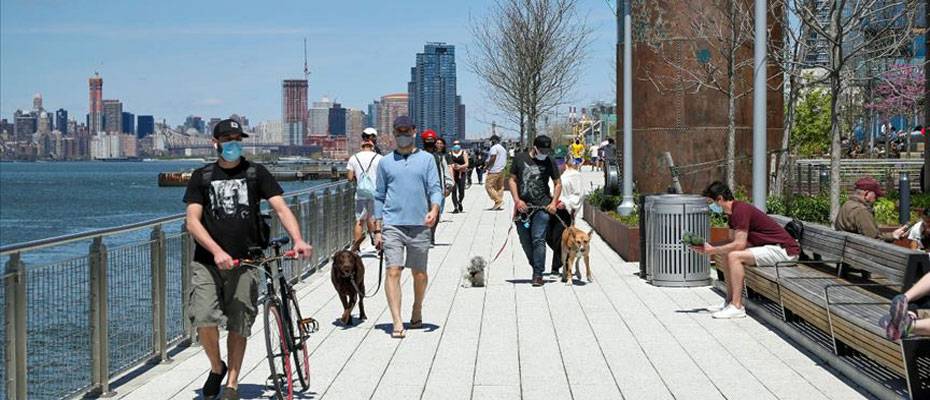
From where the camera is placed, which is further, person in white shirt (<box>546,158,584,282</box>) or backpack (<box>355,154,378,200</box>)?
backpack (<box>355,154,378,200</box>)

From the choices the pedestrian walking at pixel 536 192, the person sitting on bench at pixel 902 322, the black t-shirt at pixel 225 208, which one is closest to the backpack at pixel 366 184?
the pedestrian walking at pixel 536 192

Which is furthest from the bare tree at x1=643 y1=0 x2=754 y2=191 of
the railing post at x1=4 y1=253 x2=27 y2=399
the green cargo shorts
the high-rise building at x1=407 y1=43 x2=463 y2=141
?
the high-rise building at x1=407 y1=43 x2=463 y2=141

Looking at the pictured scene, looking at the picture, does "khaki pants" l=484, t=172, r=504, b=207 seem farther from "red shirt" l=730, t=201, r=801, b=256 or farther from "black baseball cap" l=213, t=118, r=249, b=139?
"black baseball cap" l=213, t=118, r=249, b=139

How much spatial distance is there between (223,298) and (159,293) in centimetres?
216

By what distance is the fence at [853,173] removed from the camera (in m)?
25.9

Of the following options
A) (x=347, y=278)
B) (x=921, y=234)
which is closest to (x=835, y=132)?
(x=921, y=234)

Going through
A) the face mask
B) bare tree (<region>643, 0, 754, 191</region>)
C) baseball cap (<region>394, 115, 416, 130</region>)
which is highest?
bare tree (<region>643, 0, 754, 191</region>)

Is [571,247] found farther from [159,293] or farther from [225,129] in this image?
[225,129]

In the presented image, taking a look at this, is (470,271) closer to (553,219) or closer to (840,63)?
(553,219)

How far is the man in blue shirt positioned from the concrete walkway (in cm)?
66

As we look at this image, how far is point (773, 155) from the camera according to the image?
82.1 feet

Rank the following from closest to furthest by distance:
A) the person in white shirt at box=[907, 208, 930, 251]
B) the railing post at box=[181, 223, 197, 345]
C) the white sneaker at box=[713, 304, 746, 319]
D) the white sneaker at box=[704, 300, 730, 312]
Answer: the railing post at box=[181, 223, 197, 345], the white sneaker at box=[713, 304, 746, 319], the white sneaker at box=[704, 300, 730, 312], the person in white shirt at box=[907, 208, 930, 251]

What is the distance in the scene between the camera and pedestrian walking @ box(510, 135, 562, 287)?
14453mm

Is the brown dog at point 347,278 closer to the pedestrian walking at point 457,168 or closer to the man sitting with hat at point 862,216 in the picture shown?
the man sitting with hat at point 862,216
